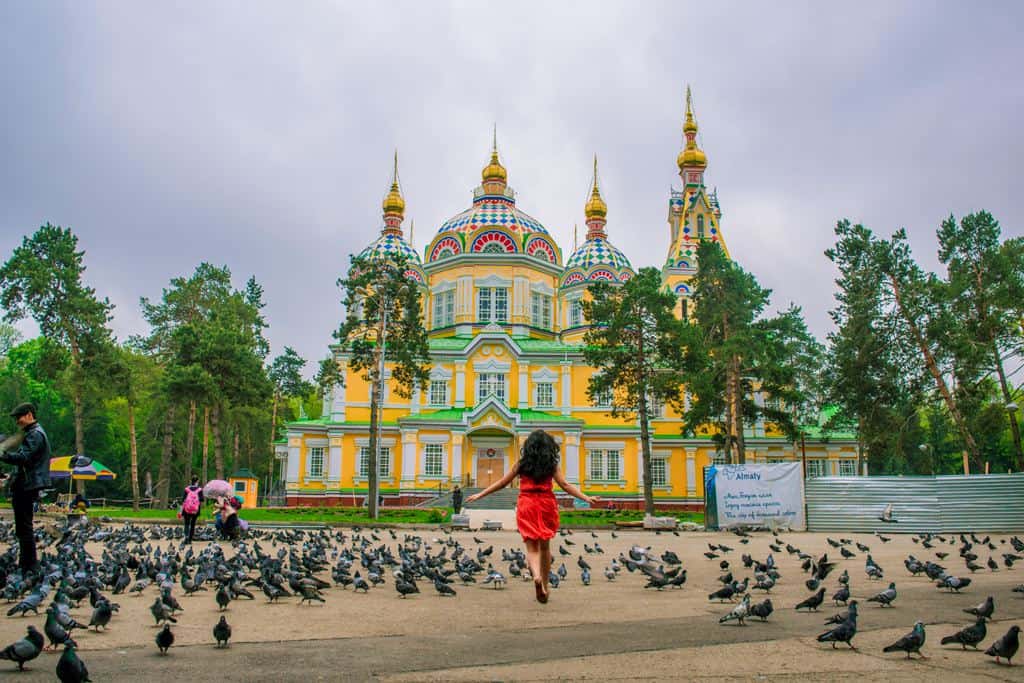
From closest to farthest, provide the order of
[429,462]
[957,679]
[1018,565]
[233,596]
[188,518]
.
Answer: [957,679], [233,596], [1018,565], [188,518], [429,462]

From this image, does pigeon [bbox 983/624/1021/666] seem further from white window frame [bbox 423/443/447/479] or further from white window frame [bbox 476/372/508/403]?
white window frame [bbox 476/372/508/403]

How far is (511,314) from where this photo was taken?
53844mm

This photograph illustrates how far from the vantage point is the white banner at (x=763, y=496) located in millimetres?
24047

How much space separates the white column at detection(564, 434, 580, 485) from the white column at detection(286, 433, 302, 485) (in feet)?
52.2

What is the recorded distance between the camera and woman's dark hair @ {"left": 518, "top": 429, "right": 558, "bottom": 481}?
7809mm

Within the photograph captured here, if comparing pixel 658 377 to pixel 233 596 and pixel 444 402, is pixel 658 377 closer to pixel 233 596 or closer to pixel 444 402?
pixel 444 402

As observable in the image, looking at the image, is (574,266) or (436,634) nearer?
(436,634)

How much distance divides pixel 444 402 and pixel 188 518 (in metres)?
33.1

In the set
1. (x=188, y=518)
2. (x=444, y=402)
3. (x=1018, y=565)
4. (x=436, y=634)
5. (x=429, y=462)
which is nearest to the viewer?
(x=436, y=634)

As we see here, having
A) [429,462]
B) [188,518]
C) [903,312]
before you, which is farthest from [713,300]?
[188,518]

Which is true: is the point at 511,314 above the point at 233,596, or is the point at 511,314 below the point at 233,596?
above

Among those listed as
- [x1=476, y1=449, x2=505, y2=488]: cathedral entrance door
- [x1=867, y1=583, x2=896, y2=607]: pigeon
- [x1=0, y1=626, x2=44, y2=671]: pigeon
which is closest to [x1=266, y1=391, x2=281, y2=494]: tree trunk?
[x1=476, y1=449, x2=505, y2=488]: cathedral entrance door

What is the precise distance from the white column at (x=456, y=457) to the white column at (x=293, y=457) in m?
9.95

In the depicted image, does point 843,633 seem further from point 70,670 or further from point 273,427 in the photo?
point 273,427
